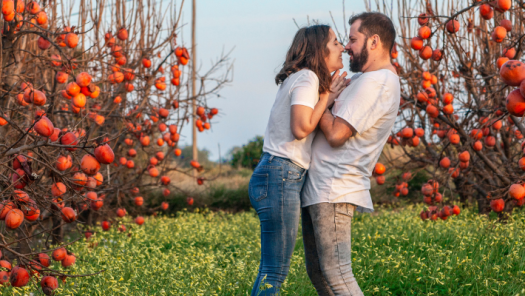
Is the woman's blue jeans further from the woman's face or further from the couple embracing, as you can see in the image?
the woman's face

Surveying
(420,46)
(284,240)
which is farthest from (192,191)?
(284,240)

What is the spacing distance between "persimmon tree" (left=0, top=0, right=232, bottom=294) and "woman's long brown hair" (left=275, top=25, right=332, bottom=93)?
913 mm

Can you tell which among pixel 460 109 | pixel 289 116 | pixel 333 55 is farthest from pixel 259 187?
pixel 460 109

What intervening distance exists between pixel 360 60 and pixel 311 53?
0.73ft

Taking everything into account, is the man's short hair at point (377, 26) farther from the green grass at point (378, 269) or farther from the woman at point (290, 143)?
the green grass at point (378, 269)

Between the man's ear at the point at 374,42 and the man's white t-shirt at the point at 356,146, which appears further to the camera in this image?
the man's ear at the point at 374,42

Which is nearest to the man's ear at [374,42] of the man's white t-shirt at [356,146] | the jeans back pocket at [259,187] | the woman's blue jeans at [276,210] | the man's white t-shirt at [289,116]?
the man's white t-shirt at [356,146]

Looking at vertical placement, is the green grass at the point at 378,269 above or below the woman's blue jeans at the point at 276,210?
below

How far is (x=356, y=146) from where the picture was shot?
2.08m

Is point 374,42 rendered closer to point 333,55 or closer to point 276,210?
point 333,55

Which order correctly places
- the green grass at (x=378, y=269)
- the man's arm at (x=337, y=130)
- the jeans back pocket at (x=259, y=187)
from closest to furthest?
the man's arm at (x=337, y=130) → the jeans back pocket at (x=259, y=187) → the green grass at (x=378, y=269)

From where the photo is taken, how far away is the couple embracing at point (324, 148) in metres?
2.03

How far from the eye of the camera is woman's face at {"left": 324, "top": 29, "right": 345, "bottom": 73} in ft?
7.21

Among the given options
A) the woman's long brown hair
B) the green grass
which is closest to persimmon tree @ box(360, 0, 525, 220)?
the green grass
